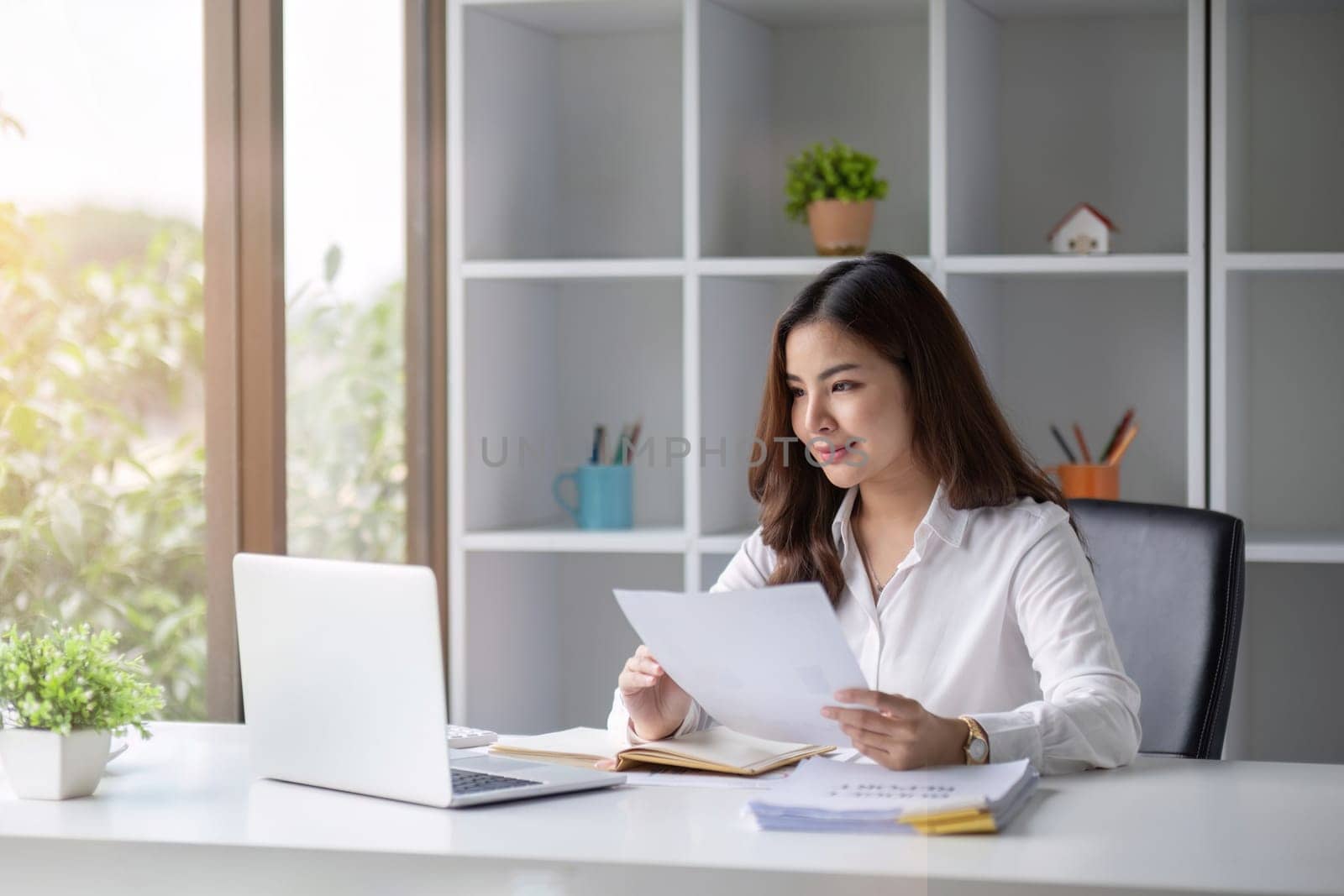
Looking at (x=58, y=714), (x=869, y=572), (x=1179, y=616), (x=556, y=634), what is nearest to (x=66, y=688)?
(x=58, y=714)

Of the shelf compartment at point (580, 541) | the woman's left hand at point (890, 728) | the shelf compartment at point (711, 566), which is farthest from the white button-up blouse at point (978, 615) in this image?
the shelf compartment at point (711, 566)

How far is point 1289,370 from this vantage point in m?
2.83

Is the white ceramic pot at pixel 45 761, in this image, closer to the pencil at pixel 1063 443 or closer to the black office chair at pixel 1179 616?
the black office chair at pixel 1179 616

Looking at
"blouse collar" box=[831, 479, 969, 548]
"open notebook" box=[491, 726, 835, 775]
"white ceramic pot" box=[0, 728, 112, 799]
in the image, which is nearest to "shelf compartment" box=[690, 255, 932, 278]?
"blouse collar" box=[831, 479, 969, 548]

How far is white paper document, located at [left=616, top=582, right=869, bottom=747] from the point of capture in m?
1.34

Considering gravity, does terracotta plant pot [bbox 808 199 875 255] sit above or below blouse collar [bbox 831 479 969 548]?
above

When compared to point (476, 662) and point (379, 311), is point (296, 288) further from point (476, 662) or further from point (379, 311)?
point (476, 662)

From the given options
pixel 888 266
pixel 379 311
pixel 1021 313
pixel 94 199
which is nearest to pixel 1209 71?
pixel 1021 313

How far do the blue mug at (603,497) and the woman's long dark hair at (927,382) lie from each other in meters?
0.95

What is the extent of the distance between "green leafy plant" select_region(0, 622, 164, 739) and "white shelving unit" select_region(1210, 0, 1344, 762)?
199 cm

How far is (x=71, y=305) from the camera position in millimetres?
2123

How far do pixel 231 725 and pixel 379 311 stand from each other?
1.10m

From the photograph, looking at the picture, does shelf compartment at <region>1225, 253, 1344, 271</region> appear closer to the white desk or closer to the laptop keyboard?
the white desk

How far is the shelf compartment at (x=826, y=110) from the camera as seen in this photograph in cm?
289
